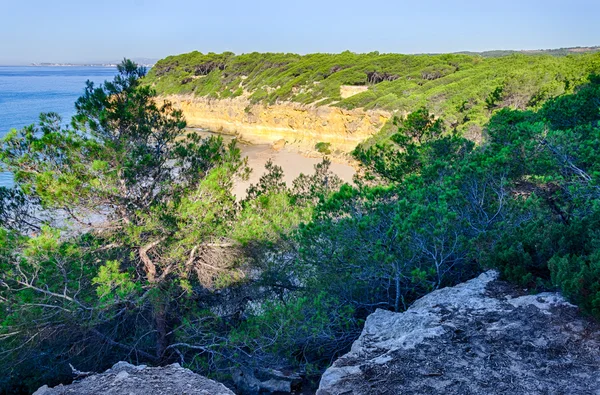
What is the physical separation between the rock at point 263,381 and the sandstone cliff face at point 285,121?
2732 centimetres

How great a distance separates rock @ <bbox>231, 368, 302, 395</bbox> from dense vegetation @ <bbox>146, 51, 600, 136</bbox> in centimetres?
1394

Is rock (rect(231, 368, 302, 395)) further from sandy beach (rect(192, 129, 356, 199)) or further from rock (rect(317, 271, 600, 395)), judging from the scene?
sandy beach (rect(192, 129, 356, 199))

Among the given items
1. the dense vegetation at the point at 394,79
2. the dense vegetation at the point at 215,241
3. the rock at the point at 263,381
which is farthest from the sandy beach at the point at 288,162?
the rock at the point at 263,381

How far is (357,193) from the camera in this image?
7.01 meters

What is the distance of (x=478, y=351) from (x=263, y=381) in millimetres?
3626

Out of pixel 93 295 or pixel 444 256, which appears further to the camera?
pixel 93 295

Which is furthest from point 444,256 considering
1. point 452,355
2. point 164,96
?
point 164,96

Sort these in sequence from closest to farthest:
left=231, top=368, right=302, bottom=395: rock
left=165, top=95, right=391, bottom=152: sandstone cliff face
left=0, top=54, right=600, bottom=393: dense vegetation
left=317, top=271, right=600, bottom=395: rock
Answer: left=317, top=271, right=600, bottom=395: rock < left=0, top=54, right=600, bottom=393: dense vegetation < left=231, top=368, right=302, bottom=395: rock < left=165, top=95, right=391, bottom=152: sandstone cliff face

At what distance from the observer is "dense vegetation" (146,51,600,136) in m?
22.7

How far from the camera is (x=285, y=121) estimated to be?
133ft

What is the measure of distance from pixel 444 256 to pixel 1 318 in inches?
243

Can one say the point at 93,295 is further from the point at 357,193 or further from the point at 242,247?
the point at 357,193

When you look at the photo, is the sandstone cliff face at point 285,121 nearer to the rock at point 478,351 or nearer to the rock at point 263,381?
the rock at point 263,381

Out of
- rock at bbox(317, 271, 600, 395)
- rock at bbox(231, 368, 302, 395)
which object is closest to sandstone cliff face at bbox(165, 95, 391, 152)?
rock at bbox(231, 368, 302, 395)
